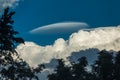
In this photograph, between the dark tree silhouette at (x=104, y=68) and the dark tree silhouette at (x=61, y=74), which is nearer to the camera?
the dark tree silhouette at (x=104, y=68)

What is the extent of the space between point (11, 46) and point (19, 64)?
966 centimetres

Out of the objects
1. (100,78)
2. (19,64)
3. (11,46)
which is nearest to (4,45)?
(11,46)

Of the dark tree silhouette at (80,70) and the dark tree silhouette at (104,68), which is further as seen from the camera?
the dark tree silhouette at (80,70)

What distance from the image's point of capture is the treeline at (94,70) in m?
85.0

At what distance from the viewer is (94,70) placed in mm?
88188

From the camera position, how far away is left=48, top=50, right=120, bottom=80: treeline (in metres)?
85.0

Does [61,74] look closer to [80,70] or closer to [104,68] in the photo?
[80,70]

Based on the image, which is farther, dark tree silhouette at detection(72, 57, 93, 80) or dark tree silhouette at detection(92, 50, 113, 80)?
dark tree silhouette at detection(72, 57, 93, 80)

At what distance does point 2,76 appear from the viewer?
61125 millimetres

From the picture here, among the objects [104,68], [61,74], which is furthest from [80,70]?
[104,68]

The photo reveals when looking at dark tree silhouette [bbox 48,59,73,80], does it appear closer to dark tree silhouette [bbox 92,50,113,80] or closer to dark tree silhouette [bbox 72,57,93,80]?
dark tree silhouette [bbox 72,57,93,80]

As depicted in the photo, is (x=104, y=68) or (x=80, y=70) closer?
(x=104, y=68)

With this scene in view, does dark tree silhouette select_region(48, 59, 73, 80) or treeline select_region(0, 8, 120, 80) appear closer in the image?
treeline select_region(0, 8, 120, 80)

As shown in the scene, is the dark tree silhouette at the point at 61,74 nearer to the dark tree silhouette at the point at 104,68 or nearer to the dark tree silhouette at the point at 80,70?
the dark tree silhouette at the point at 80,70
